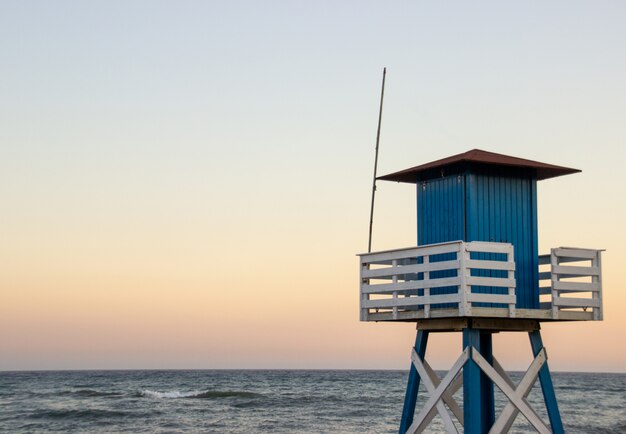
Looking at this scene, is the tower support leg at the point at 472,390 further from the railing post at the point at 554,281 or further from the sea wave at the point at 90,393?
the sea wave at the point at 90,393

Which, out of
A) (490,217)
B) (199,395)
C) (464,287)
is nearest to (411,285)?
(464,287)

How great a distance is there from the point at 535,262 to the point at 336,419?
3406cm

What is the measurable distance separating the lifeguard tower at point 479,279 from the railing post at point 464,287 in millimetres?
19

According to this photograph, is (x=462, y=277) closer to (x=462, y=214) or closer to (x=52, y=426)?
(x=462, y=214)

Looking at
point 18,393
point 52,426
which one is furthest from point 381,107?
point 18,393

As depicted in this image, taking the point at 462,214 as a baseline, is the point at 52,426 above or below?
below

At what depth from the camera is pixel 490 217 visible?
54.5 ft

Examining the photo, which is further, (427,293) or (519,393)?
(519,393)

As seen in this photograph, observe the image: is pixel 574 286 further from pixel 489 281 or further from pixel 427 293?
pixel 427 293

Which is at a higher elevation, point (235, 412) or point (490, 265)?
point (490, 265)

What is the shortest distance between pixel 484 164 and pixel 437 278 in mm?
2206

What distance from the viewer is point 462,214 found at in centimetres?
1650

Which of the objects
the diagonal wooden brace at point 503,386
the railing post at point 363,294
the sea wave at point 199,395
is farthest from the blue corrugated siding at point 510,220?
the sea wave at point 199,395

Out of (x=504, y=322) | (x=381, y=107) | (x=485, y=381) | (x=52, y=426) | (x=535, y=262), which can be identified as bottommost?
(x=52, y=426)
